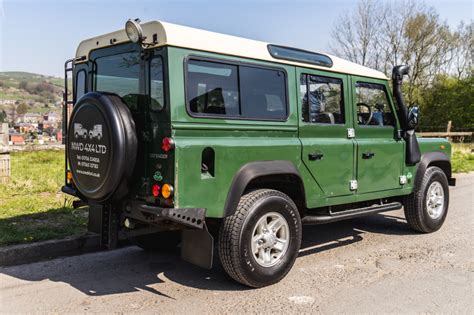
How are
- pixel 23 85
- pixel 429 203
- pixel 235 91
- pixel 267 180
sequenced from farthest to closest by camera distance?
pixel 23 85, pixel 429 203, pixel 267 180, pixel 235 91

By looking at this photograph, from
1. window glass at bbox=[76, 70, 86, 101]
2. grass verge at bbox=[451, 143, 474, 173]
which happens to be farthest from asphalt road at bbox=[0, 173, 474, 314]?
grass verge at bbox=[451, 143, 474, 173]

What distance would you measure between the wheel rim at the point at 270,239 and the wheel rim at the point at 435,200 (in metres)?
2.96

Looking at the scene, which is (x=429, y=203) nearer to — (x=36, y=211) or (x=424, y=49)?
(x=36, y=211)

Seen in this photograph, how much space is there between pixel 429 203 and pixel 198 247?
394 centimetres

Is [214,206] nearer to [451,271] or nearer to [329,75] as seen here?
[329,75]

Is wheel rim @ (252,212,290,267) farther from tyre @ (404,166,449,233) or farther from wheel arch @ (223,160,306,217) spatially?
tyre @ (404,166,449,233)

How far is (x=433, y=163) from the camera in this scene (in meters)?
6.58

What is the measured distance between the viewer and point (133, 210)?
13.2ft

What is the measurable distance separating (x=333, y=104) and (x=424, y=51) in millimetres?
30319

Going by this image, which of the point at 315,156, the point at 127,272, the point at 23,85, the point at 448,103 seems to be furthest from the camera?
the point at 448,103

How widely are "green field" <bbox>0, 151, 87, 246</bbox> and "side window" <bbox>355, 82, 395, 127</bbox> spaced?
3.81 metres

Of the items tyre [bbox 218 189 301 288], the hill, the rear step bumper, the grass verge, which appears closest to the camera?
the rear step bumper

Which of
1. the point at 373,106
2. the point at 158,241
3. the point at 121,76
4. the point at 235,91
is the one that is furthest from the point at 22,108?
the point at 235,91

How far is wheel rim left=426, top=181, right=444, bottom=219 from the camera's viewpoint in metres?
6.39
